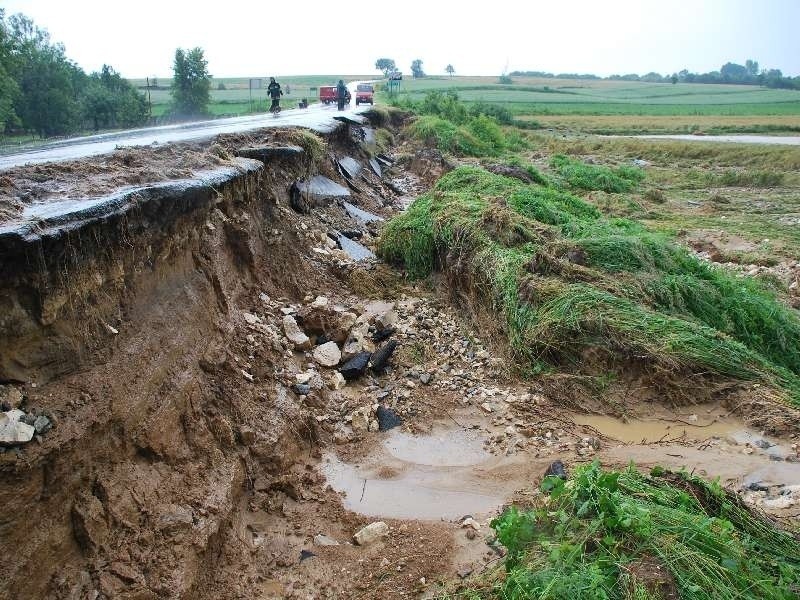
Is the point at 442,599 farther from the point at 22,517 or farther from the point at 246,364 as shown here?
the point at 246,364

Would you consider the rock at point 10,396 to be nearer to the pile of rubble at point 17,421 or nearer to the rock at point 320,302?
the pile of rubble at point 17,421

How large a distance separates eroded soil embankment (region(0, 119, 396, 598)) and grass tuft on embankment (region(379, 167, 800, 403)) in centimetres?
291

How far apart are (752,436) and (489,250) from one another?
11.9ft

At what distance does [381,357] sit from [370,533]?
2.35m

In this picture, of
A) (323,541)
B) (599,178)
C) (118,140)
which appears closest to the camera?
(323,541)

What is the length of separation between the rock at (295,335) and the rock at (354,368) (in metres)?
0.48

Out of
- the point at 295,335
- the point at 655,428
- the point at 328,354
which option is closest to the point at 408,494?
the point at 328,354

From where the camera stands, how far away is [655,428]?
5445mm

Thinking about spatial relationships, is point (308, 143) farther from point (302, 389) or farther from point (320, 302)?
point (302, 389)

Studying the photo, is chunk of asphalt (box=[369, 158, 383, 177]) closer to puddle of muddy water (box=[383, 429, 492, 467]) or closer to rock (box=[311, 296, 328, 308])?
rock (box=[311, 296, 328, 308])

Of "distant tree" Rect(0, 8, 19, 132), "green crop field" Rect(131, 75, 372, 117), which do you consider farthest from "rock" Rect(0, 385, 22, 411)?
"distant tree" Rect(0, 8, 19, 132)

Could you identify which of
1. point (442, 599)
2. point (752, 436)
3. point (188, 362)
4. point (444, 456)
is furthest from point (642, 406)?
point (188, 362)

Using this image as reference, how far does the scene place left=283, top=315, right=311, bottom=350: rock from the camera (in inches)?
241

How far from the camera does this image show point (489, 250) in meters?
7.54
